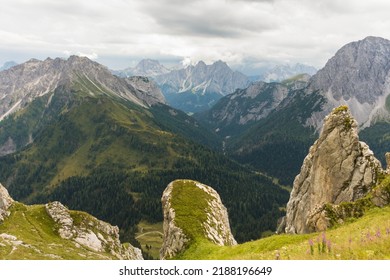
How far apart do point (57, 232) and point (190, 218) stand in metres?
44.3

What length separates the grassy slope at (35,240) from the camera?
208ft

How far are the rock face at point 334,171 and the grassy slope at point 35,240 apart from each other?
44.7 meters

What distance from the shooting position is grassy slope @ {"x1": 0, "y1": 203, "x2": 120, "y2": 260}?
63375 millimetres

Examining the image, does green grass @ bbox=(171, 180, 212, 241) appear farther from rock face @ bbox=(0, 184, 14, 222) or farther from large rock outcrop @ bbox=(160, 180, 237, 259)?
rock face @ bbox=(0, 184, 14, 222)

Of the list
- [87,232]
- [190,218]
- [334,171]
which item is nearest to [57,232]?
[87,232]

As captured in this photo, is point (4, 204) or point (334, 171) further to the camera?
point (4, 204)

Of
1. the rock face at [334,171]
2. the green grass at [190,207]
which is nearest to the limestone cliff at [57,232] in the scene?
the green grass at [190,207]

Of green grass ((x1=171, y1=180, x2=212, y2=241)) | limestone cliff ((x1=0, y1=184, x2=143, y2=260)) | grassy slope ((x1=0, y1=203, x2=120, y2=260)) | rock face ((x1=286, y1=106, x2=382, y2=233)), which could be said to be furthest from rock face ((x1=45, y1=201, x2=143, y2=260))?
rock face ((x1=286, y1=106, x2=382, y2=233))

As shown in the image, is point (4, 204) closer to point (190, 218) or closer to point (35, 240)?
point (35, 240)

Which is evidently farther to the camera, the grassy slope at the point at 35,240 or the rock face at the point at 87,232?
the rock face at the point at 87,232

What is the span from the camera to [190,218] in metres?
61.3

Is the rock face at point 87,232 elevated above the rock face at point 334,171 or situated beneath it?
situated beneath

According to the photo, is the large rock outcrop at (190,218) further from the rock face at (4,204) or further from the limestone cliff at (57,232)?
the rock face at (4,204)
